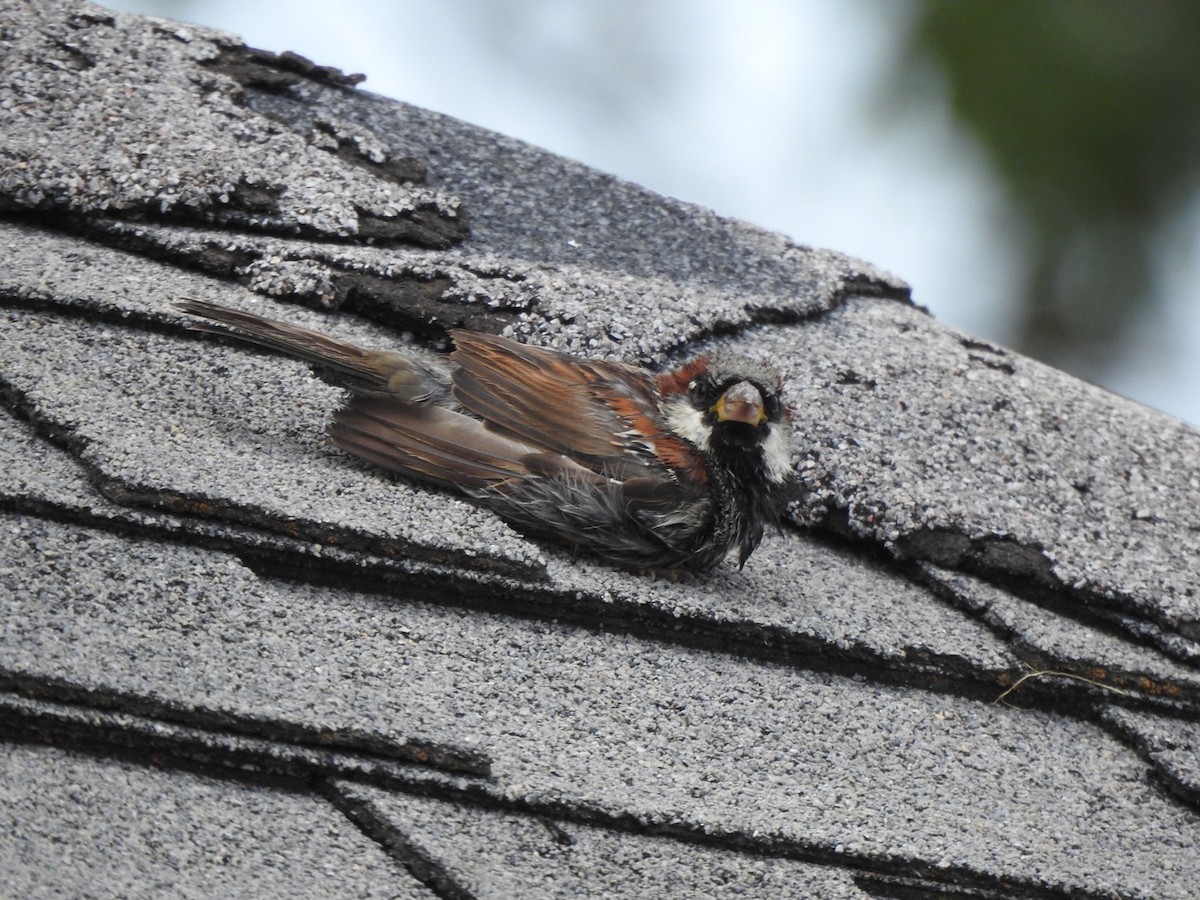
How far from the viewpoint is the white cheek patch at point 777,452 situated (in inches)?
111

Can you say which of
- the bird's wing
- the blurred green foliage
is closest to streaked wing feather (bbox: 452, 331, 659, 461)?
the bird's wing

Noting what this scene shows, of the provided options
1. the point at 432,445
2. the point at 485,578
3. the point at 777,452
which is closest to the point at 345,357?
the point at 432,445

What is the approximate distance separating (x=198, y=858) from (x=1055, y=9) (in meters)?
4.51

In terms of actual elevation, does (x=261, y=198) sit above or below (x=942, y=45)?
below

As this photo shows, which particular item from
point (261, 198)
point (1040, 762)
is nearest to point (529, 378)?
point (261, 198)

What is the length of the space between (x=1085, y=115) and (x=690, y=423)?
132 inches

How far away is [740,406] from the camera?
2.72 meters

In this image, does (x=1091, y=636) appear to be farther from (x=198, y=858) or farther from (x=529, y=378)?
(x=198, y=858)

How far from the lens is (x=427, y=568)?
2334mm

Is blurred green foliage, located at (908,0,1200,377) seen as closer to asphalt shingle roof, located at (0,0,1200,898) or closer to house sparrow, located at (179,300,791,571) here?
asphalt shingle roof, located at (0,0,1200,898)

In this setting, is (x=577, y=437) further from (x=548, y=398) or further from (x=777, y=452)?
(x=777, y=452)

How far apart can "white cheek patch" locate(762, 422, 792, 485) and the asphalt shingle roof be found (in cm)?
16

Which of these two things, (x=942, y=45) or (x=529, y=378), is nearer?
(x=529, y=378)

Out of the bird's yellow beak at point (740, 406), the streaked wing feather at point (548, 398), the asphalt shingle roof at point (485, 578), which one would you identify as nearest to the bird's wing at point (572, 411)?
the streaked wing feather at point (548, 398)
